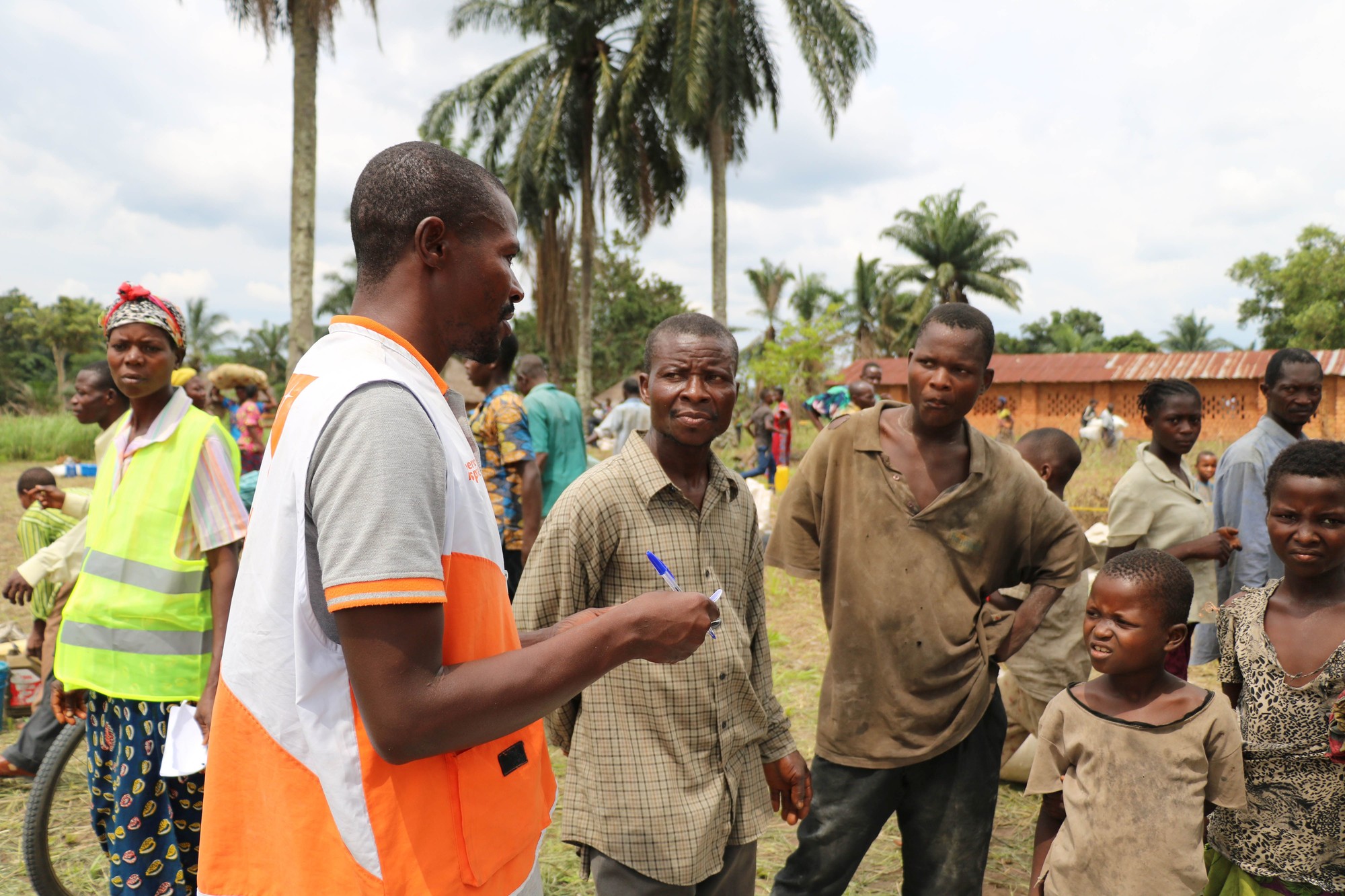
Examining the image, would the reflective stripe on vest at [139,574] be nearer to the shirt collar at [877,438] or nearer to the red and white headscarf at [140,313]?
the red and white headscarf at [140,313]

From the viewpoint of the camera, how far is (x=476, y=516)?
1.20 meters

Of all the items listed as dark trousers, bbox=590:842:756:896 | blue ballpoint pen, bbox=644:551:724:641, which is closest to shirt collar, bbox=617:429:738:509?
blue ballpoint pen, bbox=644:551:724:641

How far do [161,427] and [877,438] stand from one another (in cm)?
222

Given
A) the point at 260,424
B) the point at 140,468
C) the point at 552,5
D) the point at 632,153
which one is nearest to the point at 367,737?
the point at 140,468

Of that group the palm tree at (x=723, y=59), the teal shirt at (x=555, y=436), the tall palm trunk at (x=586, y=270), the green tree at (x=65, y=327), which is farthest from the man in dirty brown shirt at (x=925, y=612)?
the green tree at (x=65, y=327)

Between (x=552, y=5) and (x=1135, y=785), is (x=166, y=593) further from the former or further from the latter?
(x=552, y=5)

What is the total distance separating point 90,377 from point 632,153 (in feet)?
53.4

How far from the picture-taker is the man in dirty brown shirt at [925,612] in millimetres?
2439

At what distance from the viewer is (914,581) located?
8.02ft

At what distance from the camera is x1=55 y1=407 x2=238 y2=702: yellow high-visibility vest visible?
2.54 meters

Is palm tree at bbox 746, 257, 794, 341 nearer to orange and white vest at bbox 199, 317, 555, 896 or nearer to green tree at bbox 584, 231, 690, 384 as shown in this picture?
green tree at bbox 584, 231, 690, 384

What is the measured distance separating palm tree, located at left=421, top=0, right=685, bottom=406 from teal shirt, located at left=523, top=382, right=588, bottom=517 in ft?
44.0

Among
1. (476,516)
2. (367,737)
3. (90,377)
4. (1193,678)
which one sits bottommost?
(1193,678)

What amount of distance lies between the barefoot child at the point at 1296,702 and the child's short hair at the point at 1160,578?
28 centimetres
